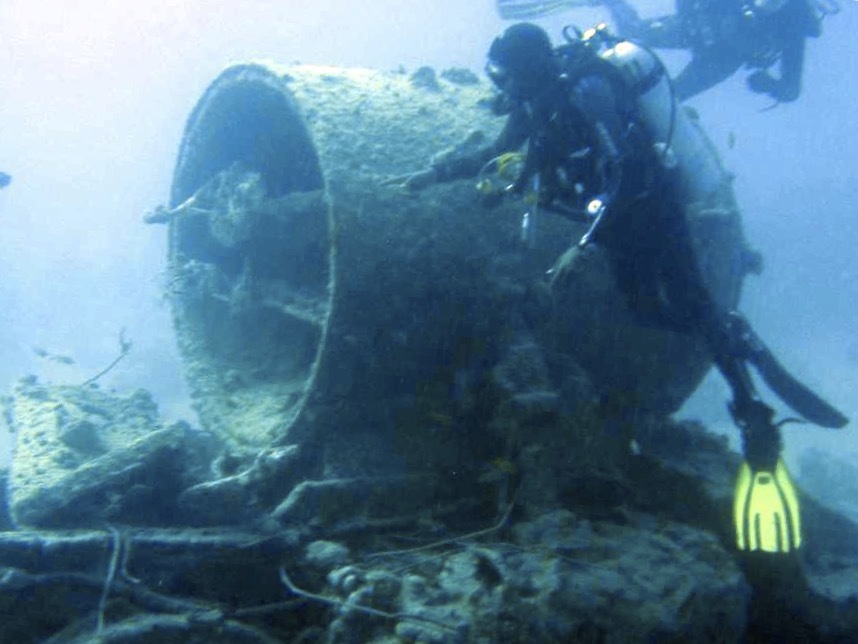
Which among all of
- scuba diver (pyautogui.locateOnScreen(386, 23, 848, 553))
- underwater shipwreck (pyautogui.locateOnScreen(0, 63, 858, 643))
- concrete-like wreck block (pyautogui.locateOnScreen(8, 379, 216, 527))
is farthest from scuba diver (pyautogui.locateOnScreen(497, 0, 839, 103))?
concrete-like wreck block (pyautogui.locateOnScreen(8, 379, 216, 527))

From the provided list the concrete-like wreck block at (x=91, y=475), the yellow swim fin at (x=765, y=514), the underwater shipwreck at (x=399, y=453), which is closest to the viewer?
the underwater shipwreck at (x=399, y=453)

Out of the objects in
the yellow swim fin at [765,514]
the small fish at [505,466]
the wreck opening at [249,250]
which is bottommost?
the yellow swim fin at [765,514]

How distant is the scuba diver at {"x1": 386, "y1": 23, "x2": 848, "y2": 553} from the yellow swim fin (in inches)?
0.6

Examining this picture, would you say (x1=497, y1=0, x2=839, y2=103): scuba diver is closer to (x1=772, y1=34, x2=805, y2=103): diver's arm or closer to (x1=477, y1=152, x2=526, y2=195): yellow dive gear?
(x1=772, y1=34, x2=805, y2=103): diver's arm

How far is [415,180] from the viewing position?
389 centimetres

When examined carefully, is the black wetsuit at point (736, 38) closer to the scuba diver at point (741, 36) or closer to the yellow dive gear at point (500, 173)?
the scuba diver at point (741, 36)

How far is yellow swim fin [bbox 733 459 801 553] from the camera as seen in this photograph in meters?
3.08

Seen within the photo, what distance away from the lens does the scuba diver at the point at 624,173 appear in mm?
3580

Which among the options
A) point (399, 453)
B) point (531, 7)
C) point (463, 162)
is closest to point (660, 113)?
point (463, 162)

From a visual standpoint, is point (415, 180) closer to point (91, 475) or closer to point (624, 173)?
point (624, 173)

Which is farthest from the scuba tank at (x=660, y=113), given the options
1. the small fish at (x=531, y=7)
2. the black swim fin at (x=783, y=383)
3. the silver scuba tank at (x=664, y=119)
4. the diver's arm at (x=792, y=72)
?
the small fish at (x=531, y=7)

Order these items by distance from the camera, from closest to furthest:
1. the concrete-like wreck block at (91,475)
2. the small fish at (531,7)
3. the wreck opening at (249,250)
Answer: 1. the concrete-like wreck block at (91,475)
2. the wreck opening at (249,250)
3. the small fish at (531,7)

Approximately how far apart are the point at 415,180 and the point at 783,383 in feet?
8.28

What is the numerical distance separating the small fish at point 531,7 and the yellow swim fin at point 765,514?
6.80 metres
